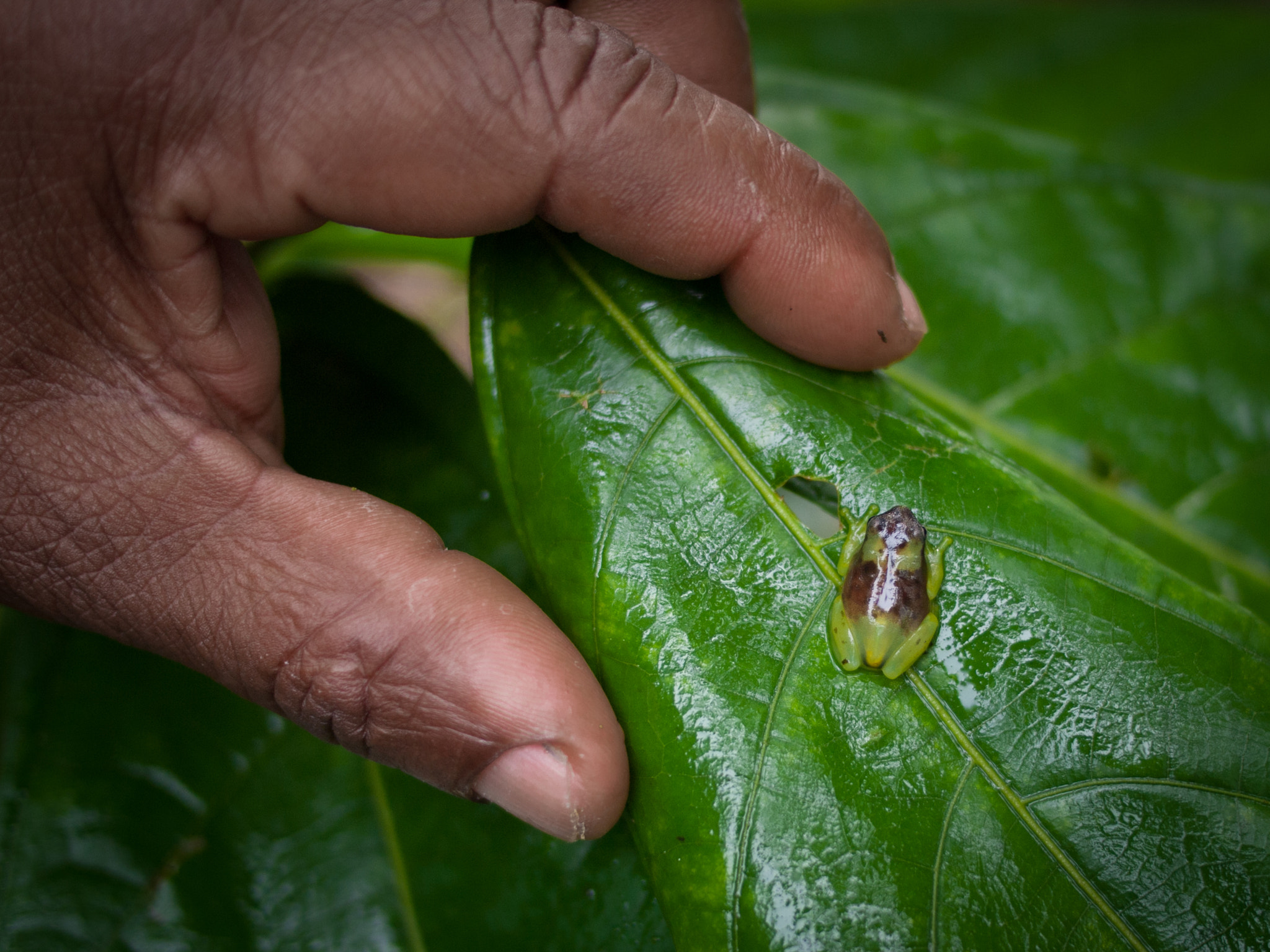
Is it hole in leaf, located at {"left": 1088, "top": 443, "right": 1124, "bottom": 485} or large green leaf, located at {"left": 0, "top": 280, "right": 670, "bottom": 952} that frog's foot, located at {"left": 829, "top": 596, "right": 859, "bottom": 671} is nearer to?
large green leaf, located at {"left": 0, "top": 280, "right": 670, "bottom": 952}

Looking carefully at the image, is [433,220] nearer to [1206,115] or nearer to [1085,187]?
[1085,187]

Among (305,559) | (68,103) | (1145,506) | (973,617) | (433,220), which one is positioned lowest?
(1145,506)

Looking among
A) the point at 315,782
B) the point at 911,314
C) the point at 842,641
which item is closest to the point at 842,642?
the point at 842,641

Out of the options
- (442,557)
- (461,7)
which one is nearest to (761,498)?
A: (442,557)

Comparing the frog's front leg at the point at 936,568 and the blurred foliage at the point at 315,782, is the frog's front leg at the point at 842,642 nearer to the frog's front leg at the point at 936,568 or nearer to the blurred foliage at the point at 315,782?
the frog's front leg at the point at 936,568

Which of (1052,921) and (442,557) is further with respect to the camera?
(442,557)

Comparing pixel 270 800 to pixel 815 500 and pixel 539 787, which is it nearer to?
pixel 539 787

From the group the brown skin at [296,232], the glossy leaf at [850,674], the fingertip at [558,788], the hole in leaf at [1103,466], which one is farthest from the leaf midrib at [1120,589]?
the hole in leaf at [1103,466]
